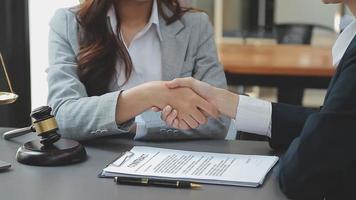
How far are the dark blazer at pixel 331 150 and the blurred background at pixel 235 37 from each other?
0.87m

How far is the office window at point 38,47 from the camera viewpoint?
242 centimetres

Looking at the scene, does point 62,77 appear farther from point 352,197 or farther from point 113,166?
point 352,197

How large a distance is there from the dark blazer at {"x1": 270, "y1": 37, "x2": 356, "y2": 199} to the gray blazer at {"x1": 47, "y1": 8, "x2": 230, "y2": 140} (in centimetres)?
50

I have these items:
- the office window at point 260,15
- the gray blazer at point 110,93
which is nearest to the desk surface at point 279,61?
the gray blazer at point 110,93

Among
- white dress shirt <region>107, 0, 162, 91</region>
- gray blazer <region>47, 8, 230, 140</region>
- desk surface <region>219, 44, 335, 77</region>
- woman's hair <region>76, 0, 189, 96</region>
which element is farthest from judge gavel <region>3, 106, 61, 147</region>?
desk surface <region>219, 44, 335, 77</region>

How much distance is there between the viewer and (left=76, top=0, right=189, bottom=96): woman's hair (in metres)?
1.75

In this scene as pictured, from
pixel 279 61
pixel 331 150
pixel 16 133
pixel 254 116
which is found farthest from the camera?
pixel 279 61

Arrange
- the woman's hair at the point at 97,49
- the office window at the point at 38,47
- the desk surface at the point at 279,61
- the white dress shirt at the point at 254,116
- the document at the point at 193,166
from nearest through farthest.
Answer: the document at the point at 193,166
the white dress shirt at the point at 254,116
the woman's hair at the point at 97,49
the office window at the point at 38,47
the desk surface at the point at 279,61

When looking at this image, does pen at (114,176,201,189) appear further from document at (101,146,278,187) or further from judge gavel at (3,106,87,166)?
judge gavel at (3,106,87,166)

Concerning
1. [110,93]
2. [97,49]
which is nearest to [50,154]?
[110,93]

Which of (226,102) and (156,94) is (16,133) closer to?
(156,94)

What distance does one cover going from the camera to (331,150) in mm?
1078

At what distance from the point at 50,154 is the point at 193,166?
1.03 ft

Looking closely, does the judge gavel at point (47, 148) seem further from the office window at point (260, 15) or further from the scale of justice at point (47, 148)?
the office window at point (260, 15)
